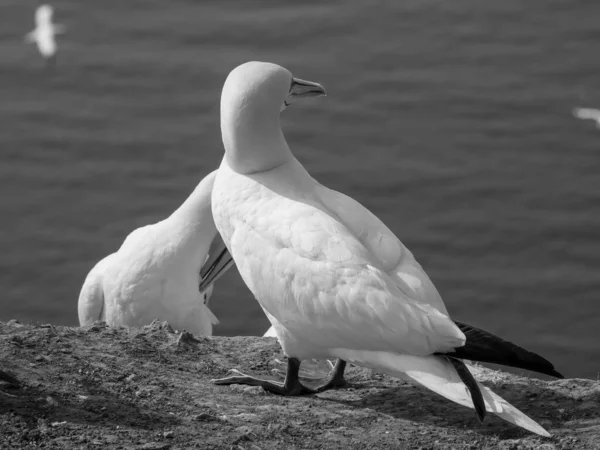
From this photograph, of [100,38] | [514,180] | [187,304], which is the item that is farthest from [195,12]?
[187,304]

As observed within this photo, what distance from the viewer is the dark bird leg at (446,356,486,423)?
17.7 ft

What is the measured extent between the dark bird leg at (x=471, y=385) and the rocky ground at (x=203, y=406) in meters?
0.33

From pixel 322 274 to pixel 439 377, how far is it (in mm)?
779

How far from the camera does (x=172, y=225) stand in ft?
29.0

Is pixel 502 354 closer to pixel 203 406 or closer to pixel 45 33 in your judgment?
pixel 203 406

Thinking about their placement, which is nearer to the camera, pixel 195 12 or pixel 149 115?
pixel 149 115

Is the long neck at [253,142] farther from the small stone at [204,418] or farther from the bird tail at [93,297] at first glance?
the bird tail at [93,297]

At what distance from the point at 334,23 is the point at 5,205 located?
14.5 ft

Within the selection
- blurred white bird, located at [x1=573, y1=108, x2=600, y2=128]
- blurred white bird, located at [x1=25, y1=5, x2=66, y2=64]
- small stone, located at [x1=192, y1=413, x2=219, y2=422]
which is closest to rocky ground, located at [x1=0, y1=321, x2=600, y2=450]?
small stone, located at [x1=192, y1=413, x2=219, y2=422]

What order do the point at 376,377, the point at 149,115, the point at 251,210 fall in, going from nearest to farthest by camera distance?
the point at 251,210
the point at 376,377
the point at 149,115

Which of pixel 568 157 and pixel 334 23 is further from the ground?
pixel 334 23

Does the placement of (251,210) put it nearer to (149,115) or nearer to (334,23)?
(149,115)

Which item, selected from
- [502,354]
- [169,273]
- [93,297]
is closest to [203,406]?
[502,354]

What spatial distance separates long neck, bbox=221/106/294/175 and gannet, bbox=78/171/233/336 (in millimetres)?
2172
